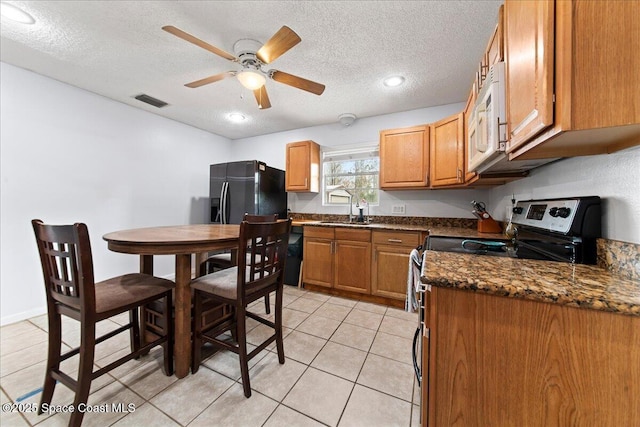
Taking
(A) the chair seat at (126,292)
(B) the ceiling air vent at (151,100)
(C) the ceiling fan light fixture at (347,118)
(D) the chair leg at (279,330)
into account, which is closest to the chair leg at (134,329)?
(A) the chair seat at (126,292)

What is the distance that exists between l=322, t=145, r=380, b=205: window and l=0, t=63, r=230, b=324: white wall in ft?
7.59

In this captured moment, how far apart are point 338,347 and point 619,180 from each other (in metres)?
1.85

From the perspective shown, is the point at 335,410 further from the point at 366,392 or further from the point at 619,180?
the point at 619,180

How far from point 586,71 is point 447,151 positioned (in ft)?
6.48

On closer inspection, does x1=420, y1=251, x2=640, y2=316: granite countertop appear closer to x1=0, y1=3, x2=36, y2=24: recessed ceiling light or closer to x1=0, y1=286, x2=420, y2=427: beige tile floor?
x1=0, y1=286, x2=420, y2=427: beige tile floor

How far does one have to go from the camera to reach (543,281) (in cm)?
75

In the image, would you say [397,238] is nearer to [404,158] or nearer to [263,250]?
[404,158]

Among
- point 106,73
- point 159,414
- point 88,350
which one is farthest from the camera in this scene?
point 106,73

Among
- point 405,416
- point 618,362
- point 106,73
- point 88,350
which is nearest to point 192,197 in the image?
point 106,73

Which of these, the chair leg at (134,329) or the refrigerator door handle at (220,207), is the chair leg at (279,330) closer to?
the chair leg at (134,329)

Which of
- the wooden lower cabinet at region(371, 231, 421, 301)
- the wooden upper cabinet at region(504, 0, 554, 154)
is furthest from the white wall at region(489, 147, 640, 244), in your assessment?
the wooden lower cabinet at region(371, 231, 421, 301)

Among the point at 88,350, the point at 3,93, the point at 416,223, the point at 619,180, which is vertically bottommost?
the point at 88,350

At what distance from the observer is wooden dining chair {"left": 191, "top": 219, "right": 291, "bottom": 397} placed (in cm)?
137

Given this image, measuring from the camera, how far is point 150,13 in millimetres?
1629
